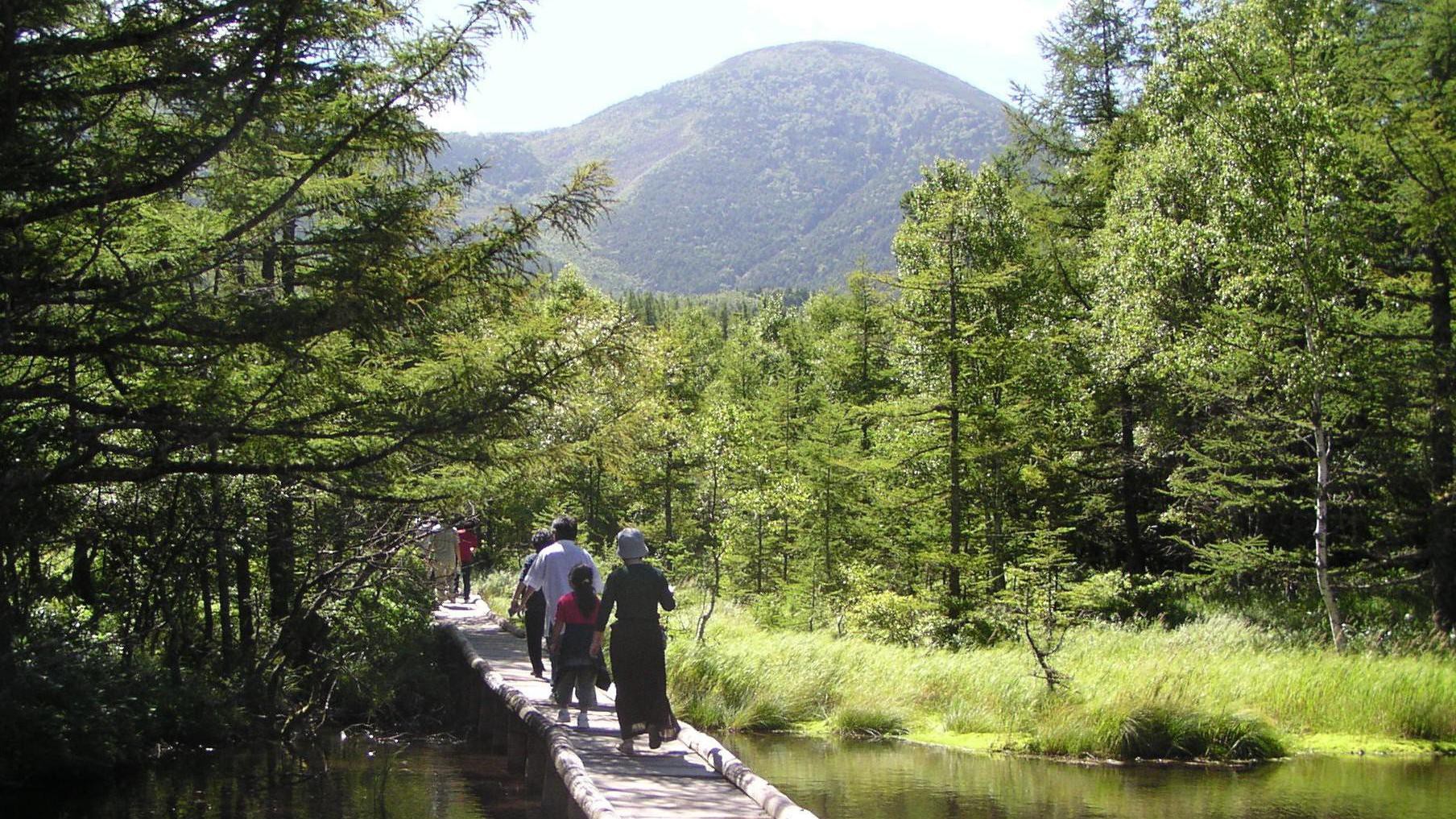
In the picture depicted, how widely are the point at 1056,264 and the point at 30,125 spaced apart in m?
24.0

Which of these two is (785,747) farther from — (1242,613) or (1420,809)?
(1242,613)

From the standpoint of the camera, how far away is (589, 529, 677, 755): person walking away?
9258 millimetres

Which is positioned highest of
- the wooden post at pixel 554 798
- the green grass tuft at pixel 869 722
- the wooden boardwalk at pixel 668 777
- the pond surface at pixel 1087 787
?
the wooden boardwalk at pixel 668 777

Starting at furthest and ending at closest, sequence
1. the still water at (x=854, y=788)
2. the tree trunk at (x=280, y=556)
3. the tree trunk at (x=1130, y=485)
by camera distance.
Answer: the tree trunk at (x=1130, y=485) < the tree trunk at (x=280, y=556) < the still water at (x=854, y=788)

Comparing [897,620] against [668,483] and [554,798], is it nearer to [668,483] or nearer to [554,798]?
[554,798]

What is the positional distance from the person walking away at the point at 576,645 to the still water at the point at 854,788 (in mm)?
1139

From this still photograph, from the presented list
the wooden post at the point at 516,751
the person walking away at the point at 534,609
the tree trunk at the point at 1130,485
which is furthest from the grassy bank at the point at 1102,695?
the tree trunk at the point at 1130,485

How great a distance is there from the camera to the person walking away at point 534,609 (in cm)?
1287

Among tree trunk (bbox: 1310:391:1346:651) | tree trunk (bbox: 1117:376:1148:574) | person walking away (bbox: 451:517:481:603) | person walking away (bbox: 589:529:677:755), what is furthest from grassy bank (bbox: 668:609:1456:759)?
person walking away (bbox: 451:517:481:603)

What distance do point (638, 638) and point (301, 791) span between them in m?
5.11

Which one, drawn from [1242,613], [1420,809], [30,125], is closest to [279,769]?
[30,125]

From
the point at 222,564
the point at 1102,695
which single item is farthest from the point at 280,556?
the point at 1102,695

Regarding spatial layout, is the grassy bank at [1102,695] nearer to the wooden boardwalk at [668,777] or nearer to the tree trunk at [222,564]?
the wooden boardwalk at [668,777]

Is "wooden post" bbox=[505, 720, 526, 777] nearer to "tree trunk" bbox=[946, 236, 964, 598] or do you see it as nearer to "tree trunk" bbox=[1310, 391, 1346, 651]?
"tree trunk" bbox=[946, 236, 964, 598]
